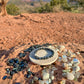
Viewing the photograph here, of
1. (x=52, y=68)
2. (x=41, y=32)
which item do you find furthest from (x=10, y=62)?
(x=41, y=32)

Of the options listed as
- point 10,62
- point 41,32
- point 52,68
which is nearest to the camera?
point 52,68

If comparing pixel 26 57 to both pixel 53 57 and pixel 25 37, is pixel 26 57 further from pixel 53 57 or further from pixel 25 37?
pixel 25 37

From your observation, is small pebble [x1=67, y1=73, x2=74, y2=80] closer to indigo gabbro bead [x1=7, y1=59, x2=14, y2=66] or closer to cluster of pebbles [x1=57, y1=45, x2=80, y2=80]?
cluster of pebbles [x1=57, y1=45, x2=80, y2=80]

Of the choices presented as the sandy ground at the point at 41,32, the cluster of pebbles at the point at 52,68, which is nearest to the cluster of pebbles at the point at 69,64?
the cluster of pebbles at the point at 52,68

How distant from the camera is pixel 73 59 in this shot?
2.51 metres

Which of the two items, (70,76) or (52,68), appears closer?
(70,76)

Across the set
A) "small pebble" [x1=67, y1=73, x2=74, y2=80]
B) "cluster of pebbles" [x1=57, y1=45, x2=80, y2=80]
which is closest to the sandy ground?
"cluster of pebbles" [x1=57, y1=45, x2=80, y2=80]

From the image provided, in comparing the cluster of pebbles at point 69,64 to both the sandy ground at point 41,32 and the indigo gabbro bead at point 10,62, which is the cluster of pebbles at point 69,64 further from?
the indigo gabbro bead at point 10,62

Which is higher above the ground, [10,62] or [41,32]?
[41,32]

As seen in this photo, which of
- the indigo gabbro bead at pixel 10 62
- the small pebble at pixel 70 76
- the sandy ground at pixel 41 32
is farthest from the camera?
the sandy ground at pixel 41 32

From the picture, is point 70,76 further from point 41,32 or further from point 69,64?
point 41,32

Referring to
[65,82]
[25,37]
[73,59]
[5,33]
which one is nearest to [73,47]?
[73,59]

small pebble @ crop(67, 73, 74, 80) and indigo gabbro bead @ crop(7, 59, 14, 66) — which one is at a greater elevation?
indigo gabbro bead @ crop(7, 59, 14, 66)

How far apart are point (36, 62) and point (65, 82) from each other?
753mm
